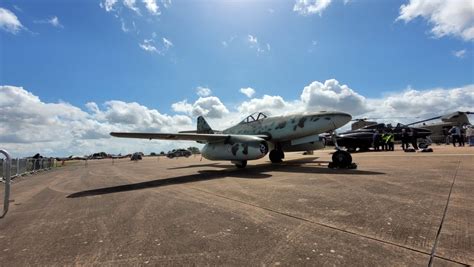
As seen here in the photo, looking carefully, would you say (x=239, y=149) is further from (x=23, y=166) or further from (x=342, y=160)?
(x=23, y=166)

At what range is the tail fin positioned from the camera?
20.7 metres

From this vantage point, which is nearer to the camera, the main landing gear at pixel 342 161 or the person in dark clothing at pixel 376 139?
the main landing gear at pixel 342 161

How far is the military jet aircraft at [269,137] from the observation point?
12081mm

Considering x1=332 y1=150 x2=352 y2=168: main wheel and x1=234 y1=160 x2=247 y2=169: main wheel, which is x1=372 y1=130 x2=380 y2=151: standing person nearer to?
x1=332 y1=150 x2=352 y2=168: main wheel

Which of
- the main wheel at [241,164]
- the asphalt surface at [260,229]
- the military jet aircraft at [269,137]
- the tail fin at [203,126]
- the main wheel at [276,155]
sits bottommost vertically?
the asphalt surface at [260,229]

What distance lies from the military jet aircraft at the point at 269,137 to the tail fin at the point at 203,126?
507 centimetres

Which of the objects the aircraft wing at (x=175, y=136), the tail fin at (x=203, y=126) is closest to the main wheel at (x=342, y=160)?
the aircraft wing at (x=175, y=136)

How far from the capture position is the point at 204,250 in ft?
10.4

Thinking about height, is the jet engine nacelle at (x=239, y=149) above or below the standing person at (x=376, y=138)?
below

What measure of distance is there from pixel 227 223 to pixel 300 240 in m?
1.31

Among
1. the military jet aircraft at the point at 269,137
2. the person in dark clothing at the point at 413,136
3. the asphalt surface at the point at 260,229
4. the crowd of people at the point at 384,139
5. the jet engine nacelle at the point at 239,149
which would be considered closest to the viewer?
the asphalt surface at the point at 260,229

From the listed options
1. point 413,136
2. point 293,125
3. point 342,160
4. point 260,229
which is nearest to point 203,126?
point 293,125

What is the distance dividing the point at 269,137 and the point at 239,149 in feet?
8.08

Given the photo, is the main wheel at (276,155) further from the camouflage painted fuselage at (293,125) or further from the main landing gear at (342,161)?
the main landing gear at (342,161)
